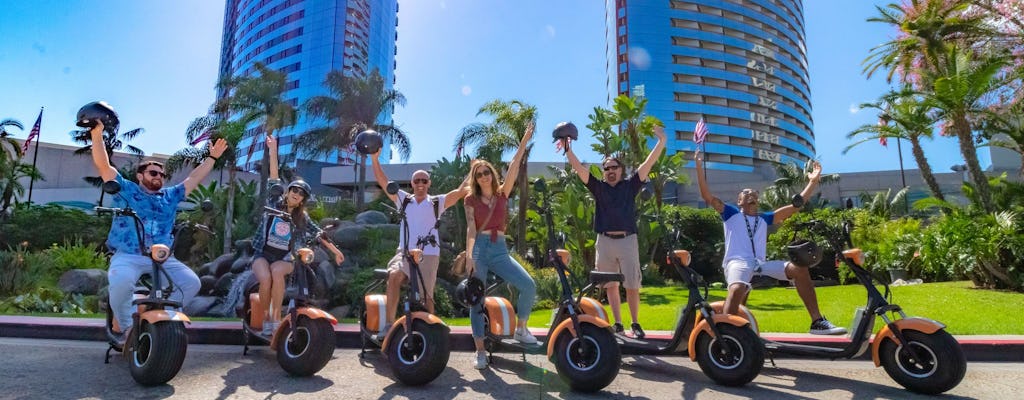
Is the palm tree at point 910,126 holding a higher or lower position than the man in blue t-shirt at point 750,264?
higher

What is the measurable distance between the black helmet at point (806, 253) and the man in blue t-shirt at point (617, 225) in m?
1.33

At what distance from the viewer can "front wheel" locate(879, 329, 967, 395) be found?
353 cm

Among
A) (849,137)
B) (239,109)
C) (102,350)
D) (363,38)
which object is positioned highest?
(363,38)

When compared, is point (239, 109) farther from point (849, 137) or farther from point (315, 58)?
point (315, 58)

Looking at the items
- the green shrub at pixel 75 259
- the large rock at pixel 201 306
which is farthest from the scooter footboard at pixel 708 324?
the green shrub at pixel 75 259

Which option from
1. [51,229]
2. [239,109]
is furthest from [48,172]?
[239,109]

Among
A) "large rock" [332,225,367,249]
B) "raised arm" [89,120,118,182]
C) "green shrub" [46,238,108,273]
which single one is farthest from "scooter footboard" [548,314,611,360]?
"green shrub" [46,238,108,273]

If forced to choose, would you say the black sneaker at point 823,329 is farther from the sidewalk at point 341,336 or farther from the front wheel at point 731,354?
the front wheel at point 731,354

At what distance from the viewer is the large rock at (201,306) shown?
1545 cm

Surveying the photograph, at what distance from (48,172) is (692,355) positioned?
5993 centimetres

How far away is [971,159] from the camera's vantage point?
16.4 m

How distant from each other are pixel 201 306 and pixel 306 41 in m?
81.7

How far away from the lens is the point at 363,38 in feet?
308

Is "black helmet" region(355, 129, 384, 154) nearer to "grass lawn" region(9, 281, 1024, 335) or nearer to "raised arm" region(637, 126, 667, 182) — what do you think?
"raised arm" region(637, 126, 667, 182)
